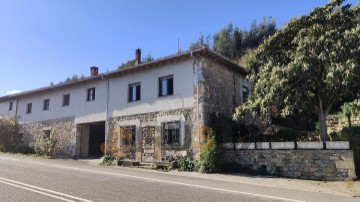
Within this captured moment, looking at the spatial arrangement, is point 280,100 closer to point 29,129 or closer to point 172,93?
point 172,93

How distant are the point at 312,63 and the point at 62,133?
1850 cm

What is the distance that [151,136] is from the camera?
17.4 meters

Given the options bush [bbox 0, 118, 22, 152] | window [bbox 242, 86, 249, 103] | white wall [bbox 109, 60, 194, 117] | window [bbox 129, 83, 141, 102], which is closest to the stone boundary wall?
white wall [bbox 109, 60, 194, 117]

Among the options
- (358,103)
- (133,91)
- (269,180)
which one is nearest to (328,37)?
(269,180)

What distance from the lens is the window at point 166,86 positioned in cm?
1723

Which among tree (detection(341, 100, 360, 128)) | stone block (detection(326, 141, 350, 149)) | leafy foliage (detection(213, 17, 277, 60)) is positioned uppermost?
leafy foliage (detection(213, 17, 277, 60))

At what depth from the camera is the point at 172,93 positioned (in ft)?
55.9

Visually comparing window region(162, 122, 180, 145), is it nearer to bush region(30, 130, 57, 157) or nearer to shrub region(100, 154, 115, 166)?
shrub region(100, 154, 115, 166)

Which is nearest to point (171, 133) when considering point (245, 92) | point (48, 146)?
point (245, 92)

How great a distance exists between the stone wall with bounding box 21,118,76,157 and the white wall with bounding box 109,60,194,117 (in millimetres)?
4624

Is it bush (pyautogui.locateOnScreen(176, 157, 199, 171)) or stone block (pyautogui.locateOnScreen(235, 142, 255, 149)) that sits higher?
stone block (pyautogui.locateOnScreen(235, 142, 255, 149))

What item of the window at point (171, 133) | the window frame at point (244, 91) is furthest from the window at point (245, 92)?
the window at point (171, 133)

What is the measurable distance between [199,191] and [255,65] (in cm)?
866

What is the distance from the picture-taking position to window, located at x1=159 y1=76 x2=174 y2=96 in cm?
1723
